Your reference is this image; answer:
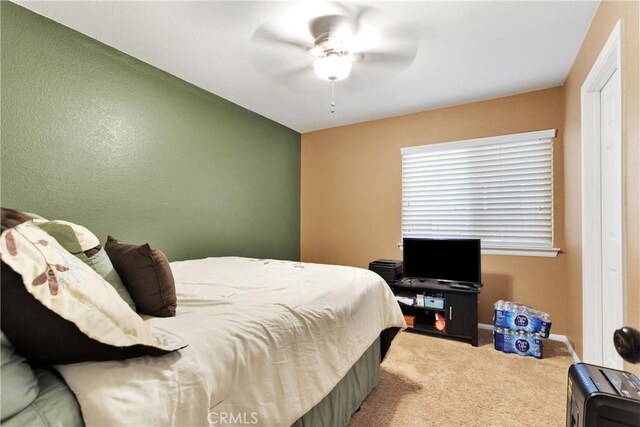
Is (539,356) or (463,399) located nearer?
(463,399)

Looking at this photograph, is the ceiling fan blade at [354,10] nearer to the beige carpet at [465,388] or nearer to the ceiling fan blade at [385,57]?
the ceiling fan blade at [385,57]

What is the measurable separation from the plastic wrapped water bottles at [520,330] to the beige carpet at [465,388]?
0.27 ft

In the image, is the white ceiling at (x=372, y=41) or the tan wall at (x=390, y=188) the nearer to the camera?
the white ceiling at (x=372, y=41)

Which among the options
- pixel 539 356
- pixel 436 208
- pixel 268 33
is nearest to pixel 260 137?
pixel 268 33

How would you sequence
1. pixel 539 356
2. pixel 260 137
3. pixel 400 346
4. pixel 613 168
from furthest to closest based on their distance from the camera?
pixel 260 137
pixel 400 346
pixel 539 356
pixel 613 168

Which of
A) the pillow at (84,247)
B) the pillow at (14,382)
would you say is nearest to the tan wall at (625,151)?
the pillow at (14,382)

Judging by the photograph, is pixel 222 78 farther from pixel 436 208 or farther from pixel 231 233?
pixel 436 208

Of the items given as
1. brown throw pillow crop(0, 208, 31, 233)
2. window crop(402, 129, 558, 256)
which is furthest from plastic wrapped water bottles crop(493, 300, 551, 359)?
brown throw pillow crop(0, 208, 31, 233)

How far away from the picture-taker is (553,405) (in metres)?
1.92

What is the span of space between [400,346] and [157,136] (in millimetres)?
2986

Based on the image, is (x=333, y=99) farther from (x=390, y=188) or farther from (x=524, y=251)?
(x=524, y=251)

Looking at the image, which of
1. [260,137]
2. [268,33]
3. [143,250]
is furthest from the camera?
[260,137]

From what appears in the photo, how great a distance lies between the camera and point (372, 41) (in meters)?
2.30

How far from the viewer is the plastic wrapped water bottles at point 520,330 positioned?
264 centimetres
